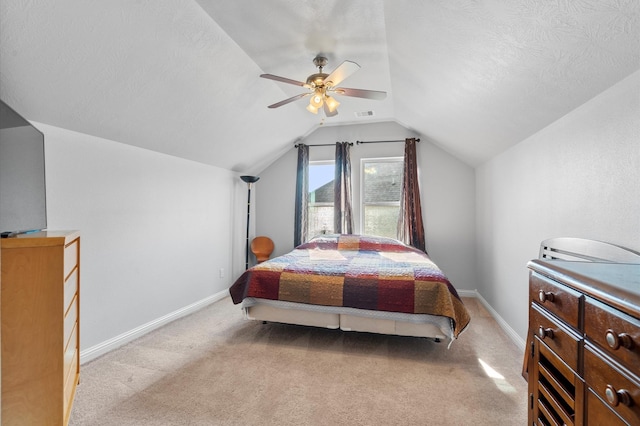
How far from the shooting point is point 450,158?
4070 mm

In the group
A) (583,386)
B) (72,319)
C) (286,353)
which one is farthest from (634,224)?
(72,319)

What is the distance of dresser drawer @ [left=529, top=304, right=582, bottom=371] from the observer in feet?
2.89

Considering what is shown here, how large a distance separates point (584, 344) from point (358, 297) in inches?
62.2

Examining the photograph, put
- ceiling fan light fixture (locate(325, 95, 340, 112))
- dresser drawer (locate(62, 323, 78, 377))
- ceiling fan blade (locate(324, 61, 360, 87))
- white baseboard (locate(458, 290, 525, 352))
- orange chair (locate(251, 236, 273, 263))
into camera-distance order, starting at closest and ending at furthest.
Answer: dresser drawer (locate(62, 323, 78, 377)) → ceiling fan blade (locate(324, 61, 360, 87)) → white baseboard (locate(458, 290, 525, 352)) → ceiling fan light fixture (locate(325, 95, 340, 112)) → orange chair (locate(251, 236, 273, 263))

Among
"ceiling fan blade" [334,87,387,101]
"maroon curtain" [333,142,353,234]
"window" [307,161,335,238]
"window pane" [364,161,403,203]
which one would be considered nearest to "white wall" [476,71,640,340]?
"ceiling fan blade" [334,87,387,101]

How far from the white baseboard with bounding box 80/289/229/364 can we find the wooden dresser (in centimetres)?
114

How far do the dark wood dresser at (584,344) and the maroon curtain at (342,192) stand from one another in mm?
3168

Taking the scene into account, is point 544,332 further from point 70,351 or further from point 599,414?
point 70,351

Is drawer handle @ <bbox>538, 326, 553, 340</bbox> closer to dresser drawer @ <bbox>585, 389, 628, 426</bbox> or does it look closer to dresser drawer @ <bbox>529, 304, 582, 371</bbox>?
dresser drawer @ <bbox>529, 304, 582, 371</bbox>

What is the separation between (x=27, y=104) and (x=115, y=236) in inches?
43.5

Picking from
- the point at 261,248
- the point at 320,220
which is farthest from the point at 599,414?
the point at 261,248

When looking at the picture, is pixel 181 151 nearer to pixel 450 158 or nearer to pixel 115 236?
pixel 115 236

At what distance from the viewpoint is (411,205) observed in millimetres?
4082

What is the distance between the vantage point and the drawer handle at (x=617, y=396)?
0.67 m
